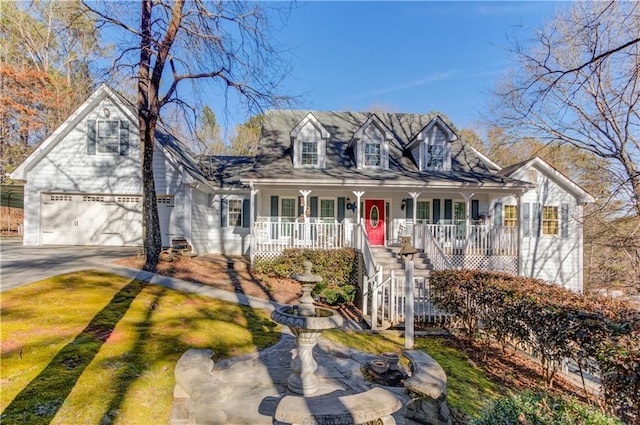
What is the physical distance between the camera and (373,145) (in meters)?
15.1

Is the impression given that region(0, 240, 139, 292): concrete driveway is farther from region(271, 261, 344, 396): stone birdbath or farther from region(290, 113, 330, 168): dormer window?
region(290, 113, 330, 168): dormer window

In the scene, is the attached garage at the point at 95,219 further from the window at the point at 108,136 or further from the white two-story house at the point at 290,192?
the window at the point at 108,136

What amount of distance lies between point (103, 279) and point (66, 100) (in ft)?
76.5

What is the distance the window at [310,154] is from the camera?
1484 centimetres

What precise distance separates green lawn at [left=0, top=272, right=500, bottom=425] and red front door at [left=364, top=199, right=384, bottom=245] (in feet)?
26.4

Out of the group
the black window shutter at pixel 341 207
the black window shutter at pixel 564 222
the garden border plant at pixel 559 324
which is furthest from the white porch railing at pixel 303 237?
the black window shutter at pixel 564 222

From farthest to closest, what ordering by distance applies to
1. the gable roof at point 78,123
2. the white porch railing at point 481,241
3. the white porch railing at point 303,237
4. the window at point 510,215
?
the window at point 510,215 → the gable roof at point 78,123 → the white porch railing at point 481,241 → the white porch railing at point 303,237

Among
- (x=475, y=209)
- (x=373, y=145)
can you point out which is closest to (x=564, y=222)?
(x=475, y=209)

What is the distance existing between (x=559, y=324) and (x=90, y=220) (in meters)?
18.1

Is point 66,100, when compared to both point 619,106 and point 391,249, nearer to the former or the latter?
point 391,249

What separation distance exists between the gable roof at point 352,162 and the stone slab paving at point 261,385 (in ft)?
25.7

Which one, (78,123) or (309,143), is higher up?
(78,123)

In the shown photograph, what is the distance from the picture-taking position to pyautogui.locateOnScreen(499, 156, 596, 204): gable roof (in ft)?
51.2

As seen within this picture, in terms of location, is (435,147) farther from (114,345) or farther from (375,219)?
(114,345)
